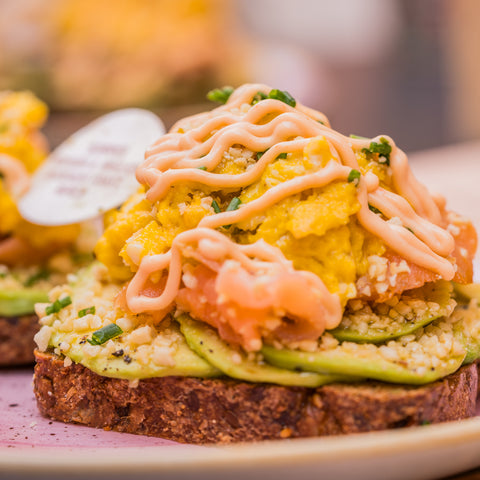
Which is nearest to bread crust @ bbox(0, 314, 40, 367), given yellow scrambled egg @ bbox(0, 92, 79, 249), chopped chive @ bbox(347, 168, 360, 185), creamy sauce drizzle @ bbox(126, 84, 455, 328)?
yellow scrambled egg @ bbox(0, 92, 79, 249)

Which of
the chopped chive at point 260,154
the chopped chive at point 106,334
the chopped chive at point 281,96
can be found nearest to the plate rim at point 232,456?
the chopped chive at point 106,334

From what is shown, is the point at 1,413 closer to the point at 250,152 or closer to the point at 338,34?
the point at 250,152

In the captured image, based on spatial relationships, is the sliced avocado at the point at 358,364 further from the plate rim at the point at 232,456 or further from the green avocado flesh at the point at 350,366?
the plate rim at the point at 232,456

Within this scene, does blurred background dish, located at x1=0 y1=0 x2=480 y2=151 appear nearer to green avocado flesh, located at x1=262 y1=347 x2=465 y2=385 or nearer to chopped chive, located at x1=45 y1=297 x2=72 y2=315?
chopped chive, located at x1=45 y1=297 x2=72 y2=315

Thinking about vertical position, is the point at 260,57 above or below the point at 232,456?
above

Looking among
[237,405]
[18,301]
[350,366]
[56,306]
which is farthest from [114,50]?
[350,366]

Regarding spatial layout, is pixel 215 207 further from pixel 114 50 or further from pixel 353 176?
pixel 114 50

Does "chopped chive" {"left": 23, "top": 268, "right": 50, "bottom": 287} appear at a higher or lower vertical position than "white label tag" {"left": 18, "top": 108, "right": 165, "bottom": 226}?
lower

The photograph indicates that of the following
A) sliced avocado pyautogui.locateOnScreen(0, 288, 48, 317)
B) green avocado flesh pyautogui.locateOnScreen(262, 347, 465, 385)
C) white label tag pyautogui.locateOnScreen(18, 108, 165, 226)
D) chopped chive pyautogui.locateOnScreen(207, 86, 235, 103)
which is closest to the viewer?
green avocado flesh pyautogui.locateOnScreen(262, 347, 465, 385)
